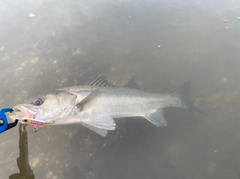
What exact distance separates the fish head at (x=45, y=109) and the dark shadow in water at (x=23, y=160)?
0.79 meters

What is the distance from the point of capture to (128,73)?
4293 mm

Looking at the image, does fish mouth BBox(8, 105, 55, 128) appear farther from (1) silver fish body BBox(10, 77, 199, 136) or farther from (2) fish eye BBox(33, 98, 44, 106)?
(2) fish eye BBox(33, 98, 44, 106)

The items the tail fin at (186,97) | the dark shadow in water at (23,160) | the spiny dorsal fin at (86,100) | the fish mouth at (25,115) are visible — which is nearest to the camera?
the fish mouth at (25,115)

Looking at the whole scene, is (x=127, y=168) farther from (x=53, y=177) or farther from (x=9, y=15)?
(x=9, y=15)

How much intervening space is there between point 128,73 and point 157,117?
1.30 metres

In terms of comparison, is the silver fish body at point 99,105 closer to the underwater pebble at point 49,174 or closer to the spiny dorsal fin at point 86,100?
the spiny dorsal fin at point 86,100

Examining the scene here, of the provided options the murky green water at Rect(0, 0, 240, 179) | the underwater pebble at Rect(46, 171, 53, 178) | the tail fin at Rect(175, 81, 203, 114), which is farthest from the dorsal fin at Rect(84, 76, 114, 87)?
the underwater pebble at Rect(46, 171, 53, 178)

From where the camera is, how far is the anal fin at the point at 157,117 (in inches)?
132

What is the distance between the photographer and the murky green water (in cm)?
299

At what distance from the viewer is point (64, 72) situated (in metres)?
4.25

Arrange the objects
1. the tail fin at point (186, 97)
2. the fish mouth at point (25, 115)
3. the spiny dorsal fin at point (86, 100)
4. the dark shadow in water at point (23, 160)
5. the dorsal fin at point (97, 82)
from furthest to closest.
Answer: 1. the tail fin at point (186, 97)
2. the dorsal fin at point (97, 82)
3. the spiny dorsal fin at point (86, 100)
4. the dark shadow in water at point (23, 160)
5. the fish mouth at point (25, 115)

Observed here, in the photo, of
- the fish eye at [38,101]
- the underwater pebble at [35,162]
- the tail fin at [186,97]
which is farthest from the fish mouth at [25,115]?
the tail fin at [186,97]

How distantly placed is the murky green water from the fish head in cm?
67

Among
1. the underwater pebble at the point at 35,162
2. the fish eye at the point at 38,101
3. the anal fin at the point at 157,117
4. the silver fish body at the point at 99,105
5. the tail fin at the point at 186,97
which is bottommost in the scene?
the underwater pebble at the point at 35,162
